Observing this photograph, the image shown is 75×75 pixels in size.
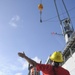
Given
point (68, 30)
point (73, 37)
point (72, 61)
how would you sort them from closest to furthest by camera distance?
point (72, 61) → point (73, 37) → point (68, 30)

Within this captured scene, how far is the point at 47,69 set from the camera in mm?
→ 3623

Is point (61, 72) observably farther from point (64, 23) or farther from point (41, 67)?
point (64, 23)

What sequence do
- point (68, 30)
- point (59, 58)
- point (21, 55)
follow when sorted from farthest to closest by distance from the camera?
point (68, 30) → point (59, 58) → point (21, 55)

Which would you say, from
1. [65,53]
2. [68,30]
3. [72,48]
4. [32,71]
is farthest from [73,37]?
[68,30]

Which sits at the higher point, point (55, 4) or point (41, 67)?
point (55, 4)

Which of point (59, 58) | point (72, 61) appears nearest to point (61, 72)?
point (59, 58)

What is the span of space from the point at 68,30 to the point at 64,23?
1661 millimetres

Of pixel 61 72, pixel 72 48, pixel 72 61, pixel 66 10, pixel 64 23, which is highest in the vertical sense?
pixel 64 23

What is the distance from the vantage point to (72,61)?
15297mm

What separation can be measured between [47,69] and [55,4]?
56.1ft

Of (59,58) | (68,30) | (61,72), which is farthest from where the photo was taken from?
(68,30)

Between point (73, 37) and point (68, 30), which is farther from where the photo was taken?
point (68, 30)

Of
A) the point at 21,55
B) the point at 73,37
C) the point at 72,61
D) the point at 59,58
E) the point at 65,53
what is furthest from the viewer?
the point at 65,53

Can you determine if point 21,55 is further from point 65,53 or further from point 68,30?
point 68,30
